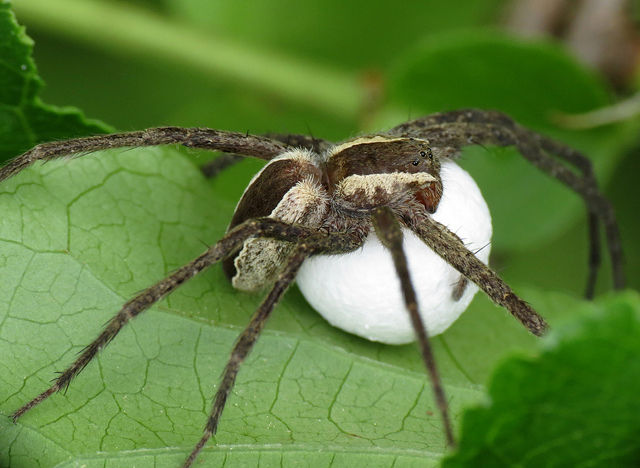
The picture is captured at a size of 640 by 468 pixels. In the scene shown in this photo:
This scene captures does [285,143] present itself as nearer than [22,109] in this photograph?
No

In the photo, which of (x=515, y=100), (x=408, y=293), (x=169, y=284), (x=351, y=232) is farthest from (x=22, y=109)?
(x=515, y=100)

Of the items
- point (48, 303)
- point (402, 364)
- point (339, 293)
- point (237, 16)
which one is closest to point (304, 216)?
point (339, 293)

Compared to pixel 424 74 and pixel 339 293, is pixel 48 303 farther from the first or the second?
pixel 424 74

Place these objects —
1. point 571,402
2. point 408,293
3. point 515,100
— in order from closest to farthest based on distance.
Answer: point 571,402, point 408,293, point 515,100

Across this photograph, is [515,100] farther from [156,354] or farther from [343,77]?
[156,354]

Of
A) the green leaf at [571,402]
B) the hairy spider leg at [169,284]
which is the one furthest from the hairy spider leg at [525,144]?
the green leaf at [571,402]
